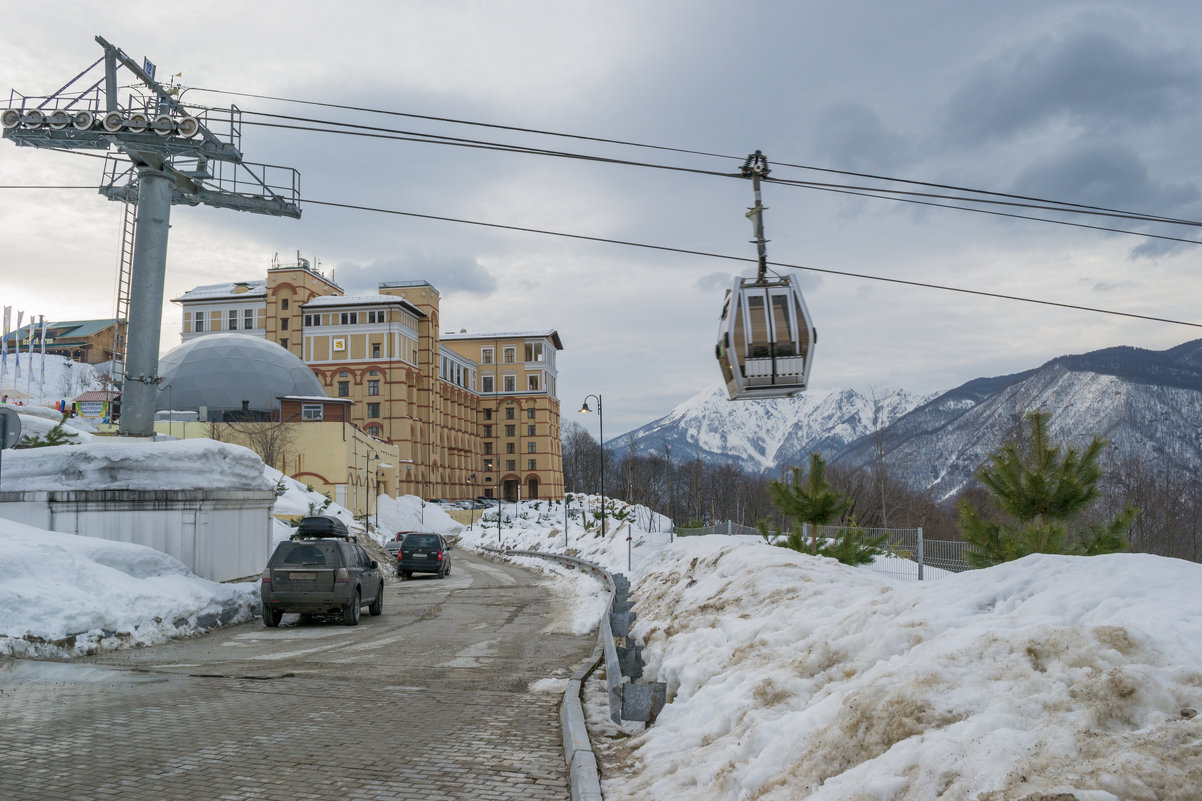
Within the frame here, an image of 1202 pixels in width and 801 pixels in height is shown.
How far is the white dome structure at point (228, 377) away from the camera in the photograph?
6938 centimetres

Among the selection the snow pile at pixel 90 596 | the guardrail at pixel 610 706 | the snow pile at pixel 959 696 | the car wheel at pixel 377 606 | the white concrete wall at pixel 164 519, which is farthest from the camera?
the car wheel at pixel 377 606

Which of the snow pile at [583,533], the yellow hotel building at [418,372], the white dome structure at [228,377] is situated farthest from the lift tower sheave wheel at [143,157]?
the yellow hotel building at [418,372]

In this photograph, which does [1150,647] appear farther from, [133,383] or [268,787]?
[133,383]

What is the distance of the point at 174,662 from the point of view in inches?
467

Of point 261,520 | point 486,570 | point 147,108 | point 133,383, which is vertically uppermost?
point 147,108

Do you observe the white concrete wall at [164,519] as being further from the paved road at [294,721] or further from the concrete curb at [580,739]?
→ the concrete curb at [580,739]

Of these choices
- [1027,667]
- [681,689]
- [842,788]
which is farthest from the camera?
[681,689]

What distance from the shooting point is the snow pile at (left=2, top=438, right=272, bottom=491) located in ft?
55.5

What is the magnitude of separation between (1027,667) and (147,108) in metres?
23.9

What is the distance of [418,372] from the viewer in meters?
95.6

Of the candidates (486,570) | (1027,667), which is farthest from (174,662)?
(486,570)

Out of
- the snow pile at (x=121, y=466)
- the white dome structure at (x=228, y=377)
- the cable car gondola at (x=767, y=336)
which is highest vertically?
the white dome structure at (x=228, y=377)

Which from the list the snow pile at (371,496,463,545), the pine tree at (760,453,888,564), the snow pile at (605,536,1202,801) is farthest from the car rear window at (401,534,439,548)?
the snow pile at (371,496,463,545)

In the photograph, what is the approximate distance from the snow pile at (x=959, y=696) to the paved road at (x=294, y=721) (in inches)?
56.1
